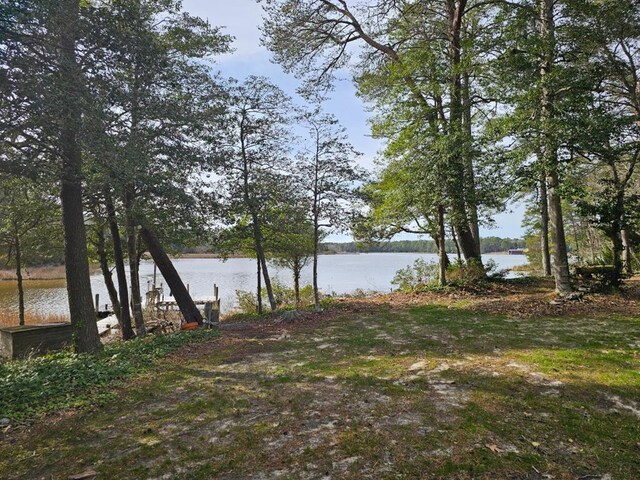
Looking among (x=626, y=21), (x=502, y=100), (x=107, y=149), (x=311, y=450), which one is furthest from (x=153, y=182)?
(x=626, y=21)

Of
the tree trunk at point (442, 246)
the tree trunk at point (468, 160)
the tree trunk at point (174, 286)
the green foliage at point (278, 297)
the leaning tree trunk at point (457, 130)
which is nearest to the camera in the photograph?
the tree trunk at point (468, 160)

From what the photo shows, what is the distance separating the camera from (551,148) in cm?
722

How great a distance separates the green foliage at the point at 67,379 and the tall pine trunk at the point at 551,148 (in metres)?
7.95

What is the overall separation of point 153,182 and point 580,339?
7.05 m

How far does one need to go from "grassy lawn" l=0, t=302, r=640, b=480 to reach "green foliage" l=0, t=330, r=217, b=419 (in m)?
0.32

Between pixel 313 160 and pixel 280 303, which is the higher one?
pixel 313 160

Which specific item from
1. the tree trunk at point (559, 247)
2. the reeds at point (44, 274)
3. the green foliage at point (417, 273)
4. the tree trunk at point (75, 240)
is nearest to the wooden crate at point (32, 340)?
the tree trunk at point (75, 240)

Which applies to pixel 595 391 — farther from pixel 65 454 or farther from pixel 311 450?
pixel 65 454

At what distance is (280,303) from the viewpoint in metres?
14.9

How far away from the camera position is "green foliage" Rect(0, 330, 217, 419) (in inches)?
152

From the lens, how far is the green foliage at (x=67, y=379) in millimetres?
3873

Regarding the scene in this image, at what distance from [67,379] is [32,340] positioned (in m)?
4.10

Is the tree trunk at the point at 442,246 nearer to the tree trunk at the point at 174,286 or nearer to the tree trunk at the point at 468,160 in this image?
the tree trunk at the point at 468,160

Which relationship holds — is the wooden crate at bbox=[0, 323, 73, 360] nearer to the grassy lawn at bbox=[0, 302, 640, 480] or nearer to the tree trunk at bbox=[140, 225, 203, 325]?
the tree trunk at bbox=[140, 225, 203, 325]
